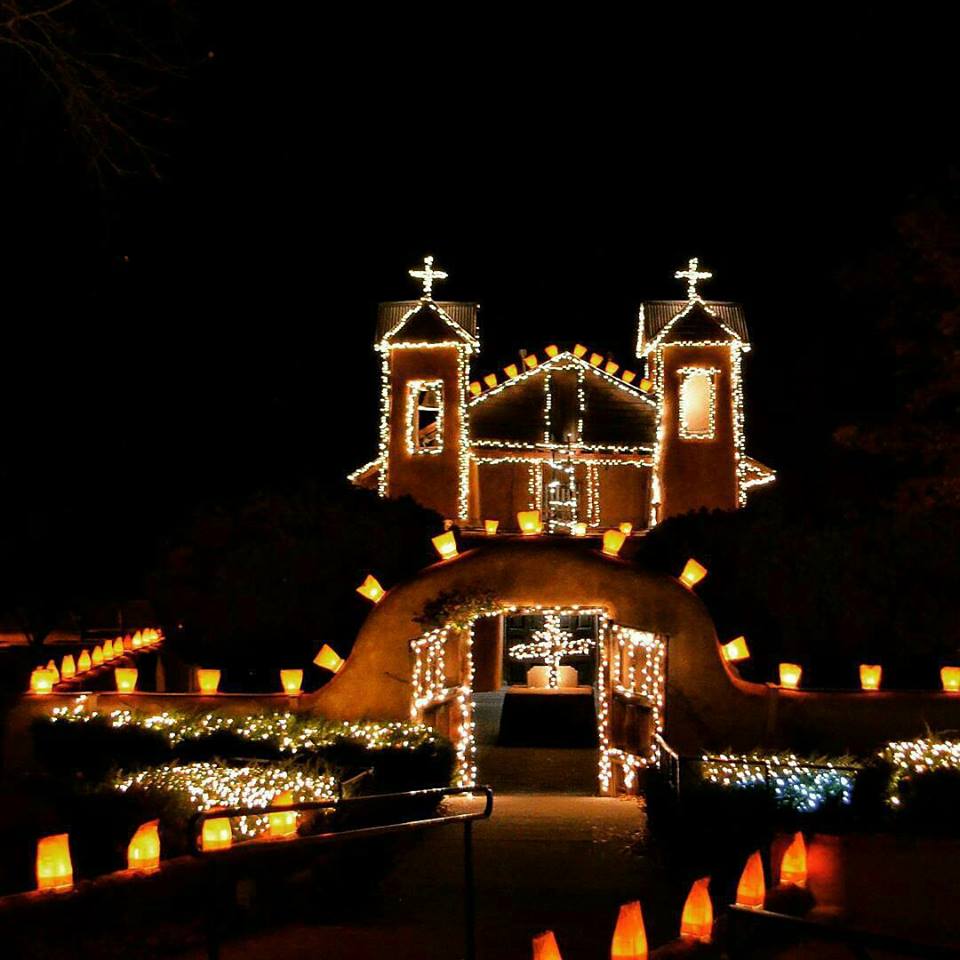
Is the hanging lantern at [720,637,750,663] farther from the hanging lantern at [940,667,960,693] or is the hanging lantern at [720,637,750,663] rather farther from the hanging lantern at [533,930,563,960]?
the hanging lantern at [533,930,563,960]

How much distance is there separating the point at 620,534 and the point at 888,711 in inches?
151

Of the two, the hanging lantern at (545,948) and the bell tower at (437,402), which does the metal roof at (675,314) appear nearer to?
the bell tower at (437,402)

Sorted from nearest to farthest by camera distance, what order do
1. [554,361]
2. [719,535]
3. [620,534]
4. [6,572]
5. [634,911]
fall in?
[634,911] → [620,534] → [719,535] → [554,361] → [6,572]

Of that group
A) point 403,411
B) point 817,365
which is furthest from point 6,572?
point 817,365

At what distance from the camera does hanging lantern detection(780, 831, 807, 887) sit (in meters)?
6.93

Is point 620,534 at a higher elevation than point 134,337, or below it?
below

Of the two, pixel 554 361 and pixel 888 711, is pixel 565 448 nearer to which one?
pixel 554 361

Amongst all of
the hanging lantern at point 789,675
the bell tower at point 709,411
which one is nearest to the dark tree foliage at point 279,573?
the bell tower at point 709,411

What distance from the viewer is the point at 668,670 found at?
12445 millimetres

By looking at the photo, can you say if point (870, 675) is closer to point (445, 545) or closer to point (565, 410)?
point (445, 545)

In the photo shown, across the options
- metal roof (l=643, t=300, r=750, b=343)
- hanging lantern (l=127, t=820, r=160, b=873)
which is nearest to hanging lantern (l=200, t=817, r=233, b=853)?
hanging lantern (l=127, t=820, r=160, b=873)

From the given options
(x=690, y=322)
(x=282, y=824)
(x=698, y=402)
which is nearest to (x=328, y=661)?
(x=282, y=824)

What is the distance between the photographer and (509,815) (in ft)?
Result: 36.9

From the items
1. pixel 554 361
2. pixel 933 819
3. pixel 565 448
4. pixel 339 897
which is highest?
pixel 554 361
